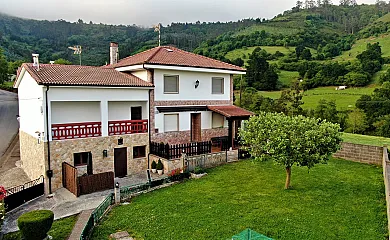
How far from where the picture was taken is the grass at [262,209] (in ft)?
31.1

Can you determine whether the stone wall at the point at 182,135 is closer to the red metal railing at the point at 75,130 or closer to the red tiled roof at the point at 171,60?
the red metal railing at the point at 75,130

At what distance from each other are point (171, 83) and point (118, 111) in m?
3.89

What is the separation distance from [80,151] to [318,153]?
37.9ft

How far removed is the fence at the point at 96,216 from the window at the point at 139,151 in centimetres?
535

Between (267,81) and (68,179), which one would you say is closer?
(68,179)

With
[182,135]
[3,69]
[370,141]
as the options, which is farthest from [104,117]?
[3,69]

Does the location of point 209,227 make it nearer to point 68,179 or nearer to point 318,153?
point 318,153

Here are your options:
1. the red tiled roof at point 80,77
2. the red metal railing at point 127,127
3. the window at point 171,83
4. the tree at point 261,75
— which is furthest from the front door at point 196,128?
the tree at point 261,75

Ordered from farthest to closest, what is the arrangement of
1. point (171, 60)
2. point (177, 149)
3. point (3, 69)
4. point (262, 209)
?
point (3, 69) < point (171, 60) < point (177, 149) < point (262, 209)

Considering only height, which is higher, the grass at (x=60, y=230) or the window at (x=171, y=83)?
the window at (x=171, y=83)

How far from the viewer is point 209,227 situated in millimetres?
9836

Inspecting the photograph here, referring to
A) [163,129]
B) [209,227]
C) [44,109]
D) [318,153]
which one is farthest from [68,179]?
[318,153]

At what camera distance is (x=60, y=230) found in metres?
10.5

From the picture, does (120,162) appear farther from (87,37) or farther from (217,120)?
(87,37)
